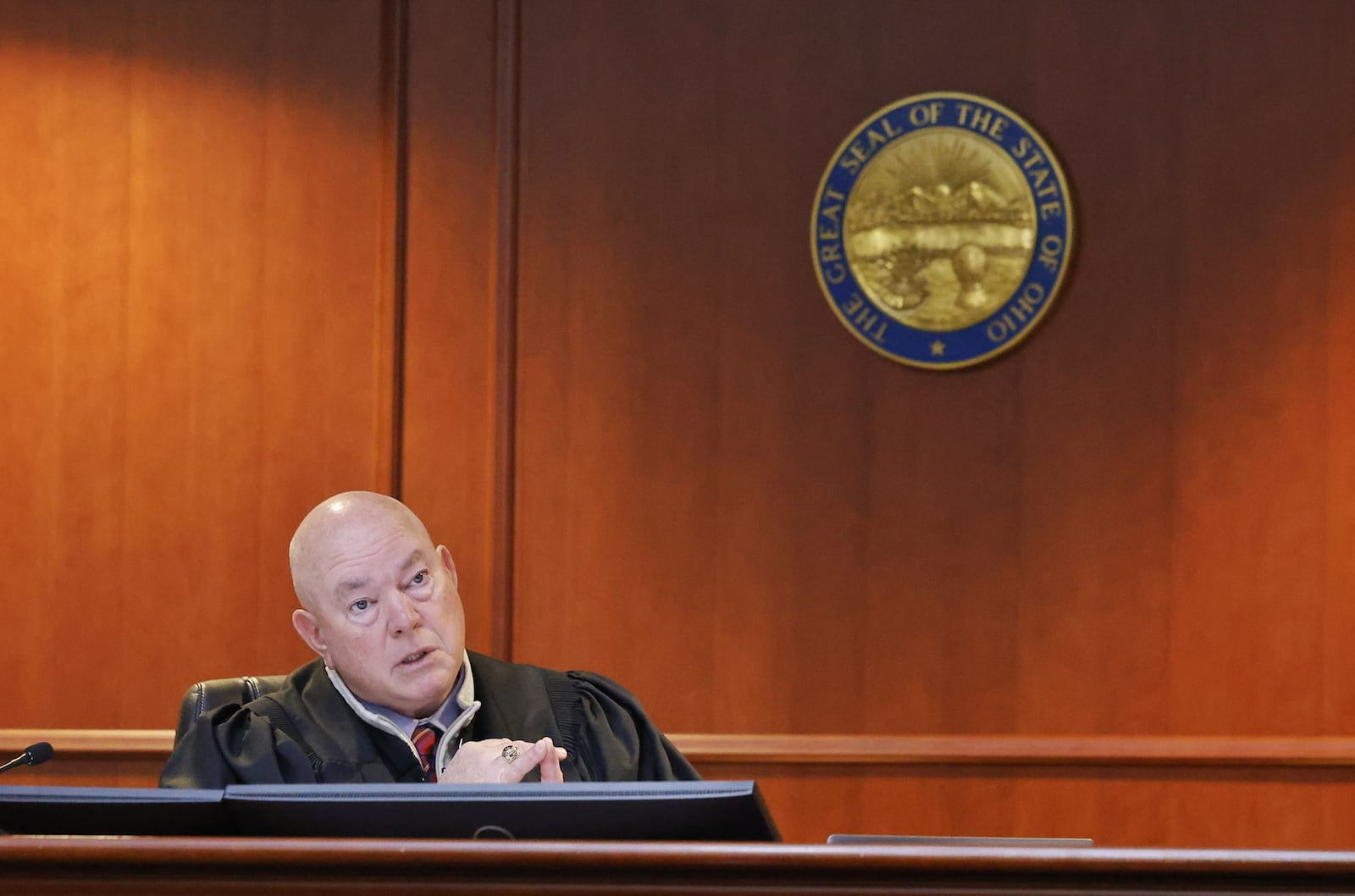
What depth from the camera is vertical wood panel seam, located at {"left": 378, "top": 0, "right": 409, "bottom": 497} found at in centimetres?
371

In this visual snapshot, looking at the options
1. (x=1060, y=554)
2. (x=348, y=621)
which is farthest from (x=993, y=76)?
(x=348, y=621)

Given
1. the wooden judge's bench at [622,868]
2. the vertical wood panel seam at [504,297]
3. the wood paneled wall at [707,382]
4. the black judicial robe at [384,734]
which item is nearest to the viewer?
the wooden judge's bench at [622,868]

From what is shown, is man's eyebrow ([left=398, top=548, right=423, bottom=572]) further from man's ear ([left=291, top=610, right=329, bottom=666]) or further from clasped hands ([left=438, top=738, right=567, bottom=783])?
clasped hands ([left=438, top=738, right=567, bottom=783])

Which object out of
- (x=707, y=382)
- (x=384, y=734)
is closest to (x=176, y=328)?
(x=707, y=382)

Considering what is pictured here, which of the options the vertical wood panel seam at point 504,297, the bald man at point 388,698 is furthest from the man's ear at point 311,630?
the vertical wood panel seam at point 504,297

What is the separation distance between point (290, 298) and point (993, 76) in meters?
1.82

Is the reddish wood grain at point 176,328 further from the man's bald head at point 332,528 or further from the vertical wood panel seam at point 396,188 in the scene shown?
the man's bald head at point 332,528

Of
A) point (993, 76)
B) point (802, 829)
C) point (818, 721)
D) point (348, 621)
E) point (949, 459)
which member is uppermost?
point (993, 76)

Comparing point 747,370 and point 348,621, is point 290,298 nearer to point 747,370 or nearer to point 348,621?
point 747,370

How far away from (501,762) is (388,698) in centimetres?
33

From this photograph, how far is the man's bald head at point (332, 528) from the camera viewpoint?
2.28 meters

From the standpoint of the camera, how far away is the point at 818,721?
143 inches

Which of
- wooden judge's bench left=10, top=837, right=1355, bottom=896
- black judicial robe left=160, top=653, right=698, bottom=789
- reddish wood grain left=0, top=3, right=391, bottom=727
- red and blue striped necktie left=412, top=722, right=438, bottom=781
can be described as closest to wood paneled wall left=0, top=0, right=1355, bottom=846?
reddish wood grain left=0, top=3, right=391, bottom=727

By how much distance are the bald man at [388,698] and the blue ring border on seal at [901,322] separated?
1.55 metres
